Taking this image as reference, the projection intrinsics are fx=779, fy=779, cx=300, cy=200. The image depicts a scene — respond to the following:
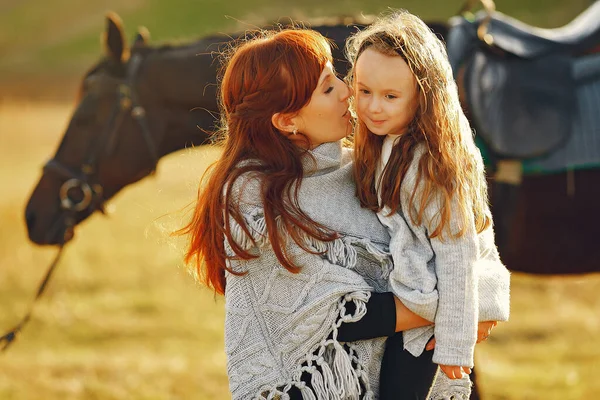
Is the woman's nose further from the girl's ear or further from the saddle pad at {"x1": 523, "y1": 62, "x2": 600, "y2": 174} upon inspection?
the saddle pad at {"x1": 523, "y1": 62, "x2": 600, "y2": 174}

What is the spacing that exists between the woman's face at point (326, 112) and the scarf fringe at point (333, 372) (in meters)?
0.38

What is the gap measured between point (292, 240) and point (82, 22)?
32121mm

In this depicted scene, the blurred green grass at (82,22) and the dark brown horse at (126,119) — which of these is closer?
the dark brown horse at (126,119)

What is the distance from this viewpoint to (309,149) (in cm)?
184

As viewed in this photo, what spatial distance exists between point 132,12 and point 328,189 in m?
28.2

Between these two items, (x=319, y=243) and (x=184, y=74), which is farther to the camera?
(x=184, y=74)

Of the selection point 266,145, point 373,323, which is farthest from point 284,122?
point 373,323

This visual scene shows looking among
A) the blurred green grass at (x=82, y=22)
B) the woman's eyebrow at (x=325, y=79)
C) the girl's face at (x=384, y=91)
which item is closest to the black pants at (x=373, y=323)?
the girl's face at (x=384, y=91)

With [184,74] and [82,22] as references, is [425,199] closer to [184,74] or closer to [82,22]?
[184,74]

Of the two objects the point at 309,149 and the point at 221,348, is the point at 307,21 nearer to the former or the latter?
the point at 309,149

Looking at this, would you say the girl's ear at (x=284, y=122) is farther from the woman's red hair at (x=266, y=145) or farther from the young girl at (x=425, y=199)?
the young girl at (x=425, y=199)

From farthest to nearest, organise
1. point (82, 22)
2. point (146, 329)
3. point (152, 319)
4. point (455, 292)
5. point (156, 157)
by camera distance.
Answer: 1. point (82, 22)
2. point (152, 319)
3. point (146, 329)
4. point (156, 157)
5. point (455, 292)

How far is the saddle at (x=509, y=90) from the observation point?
3031mm

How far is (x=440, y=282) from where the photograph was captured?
66.9 inches
